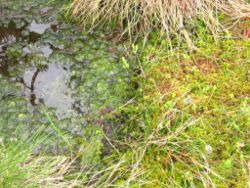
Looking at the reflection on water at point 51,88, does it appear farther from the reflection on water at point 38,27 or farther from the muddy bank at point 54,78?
the reflection on water at point 38,27

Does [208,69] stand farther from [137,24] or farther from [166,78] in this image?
[137,24]

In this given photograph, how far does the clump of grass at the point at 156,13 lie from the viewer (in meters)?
3.07

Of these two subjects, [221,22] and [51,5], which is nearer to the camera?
[221,22]

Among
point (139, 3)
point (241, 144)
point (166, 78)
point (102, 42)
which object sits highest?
point (139, 3)

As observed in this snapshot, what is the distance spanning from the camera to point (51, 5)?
3.45 meters

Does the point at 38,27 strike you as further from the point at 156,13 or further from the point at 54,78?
the point at 156,13

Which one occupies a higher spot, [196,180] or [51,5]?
[51,5]

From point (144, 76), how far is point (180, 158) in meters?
0.71

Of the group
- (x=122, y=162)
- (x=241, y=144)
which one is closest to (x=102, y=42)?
(x=122, y=162)

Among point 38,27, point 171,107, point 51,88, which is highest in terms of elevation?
point 38,27

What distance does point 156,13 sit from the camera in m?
3.13

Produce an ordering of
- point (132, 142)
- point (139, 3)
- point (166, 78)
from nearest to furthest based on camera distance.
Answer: point (132, 142), point (166, 78), point (139, 3)

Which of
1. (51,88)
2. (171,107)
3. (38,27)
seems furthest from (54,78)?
(171,107)

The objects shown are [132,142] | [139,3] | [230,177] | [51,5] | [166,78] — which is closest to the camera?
[230,177]
